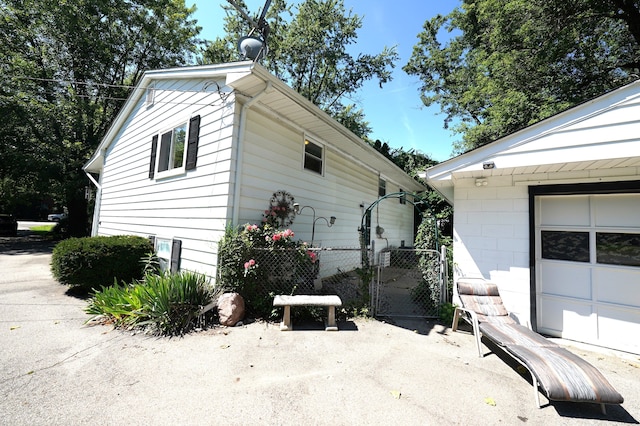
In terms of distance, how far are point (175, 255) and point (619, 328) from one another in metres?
7.94

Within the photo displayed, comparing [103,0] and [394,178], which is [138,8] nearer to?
[103,0]

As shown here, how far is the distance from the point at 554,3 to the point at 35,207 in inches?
1928

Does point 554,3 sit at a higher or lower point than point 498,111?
higher

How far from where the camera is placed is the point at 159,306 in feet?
13.3

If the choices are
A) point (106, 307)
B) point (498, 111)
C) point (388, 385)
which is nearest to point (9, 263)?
point (106, 307)

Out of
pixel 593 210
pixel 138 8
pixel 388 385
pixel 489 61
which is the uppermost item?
pixel 138 8

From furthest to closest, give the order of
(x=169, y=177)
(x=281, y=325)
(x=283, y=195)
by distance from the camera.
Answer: (x=169, y=177) → (x=283, y=195) → (x=281, y=325)

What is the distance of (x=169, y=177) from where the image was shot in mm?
6621

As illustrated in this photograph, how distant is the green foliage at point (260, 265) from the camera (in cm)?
462

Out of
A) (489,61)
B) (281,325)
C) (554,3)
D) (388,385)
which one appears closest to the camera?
(388,385)

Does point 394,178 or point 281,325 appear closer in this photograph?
point 281,325

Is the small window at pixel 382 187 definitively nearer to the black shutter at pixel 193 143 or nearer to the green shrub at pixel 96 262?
the black shutter at pixel 193 143

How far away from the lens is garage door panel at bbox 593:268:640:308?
3.69m

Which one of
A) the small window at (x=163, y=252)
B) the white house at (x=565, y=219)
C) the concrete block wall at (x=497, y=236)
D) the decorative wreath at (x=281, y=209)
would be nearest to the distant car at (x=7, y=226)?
the small window at (x=163, y=252)
